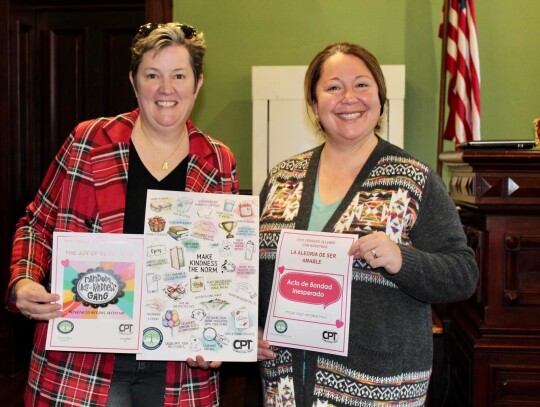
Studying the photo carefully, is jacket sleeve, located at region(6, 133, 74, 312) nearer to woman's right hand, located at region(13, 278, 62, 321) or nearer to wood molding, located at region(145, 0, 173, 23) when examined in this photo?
woman's right hand, located at region(13, 278, 62, 321)

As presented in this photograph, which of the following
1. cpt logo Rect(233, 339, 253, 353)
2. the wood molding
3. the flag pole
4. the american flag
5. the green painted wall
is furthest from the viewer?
the wood molding

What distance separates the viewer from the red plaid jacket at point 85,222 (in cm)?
152

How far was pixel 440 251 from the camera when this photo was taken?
152 cm

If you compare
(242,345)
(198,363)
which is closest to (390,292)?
(242,345)

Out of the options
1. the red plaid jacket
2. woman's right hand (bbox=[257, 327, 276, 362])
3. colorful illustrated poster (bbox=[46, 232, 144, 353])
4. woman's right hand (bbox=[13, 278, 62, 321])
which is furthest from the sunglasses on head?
woman's right hand (bbox=[257, 327, 276, 362])

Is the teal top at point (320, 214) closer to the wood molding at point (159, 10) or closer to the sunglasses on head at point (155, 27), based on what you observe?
the sunglasses on head at point (155, 27)

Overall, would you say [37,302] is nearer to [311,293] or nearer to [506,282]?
[311,293]

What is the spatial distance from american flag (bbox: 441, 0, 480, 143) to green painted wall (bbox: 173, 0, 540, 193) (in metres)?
0.29

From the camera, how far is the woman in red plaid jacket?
4.99 feet

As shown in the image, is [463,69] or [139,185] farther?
[463,69]

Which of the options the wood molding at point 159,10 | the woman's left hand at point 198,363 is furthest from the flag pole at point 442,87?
the woman's left hand at point 198,363

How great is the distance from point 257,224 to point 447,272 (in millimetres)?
462

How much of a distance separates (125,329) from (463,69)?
8.17 ft

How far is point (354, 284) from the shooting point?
1503 mm
